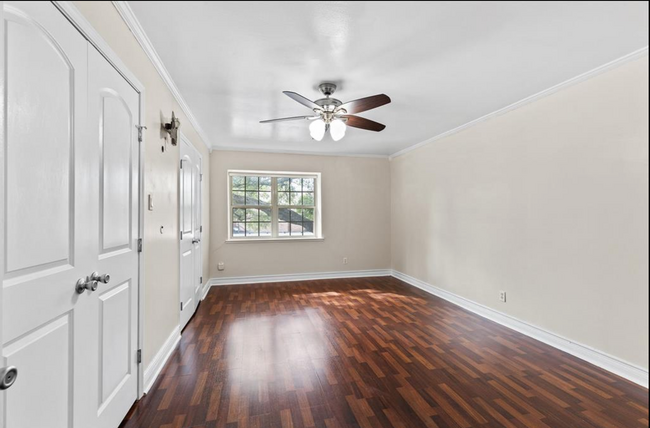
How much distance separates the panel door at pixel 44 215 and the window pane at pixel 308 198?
412 centimetres

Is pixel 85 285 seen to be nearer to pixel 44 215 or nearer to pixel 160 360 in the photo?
pixel 44 215

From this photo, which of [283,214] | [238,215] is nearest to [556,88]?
[283,214]

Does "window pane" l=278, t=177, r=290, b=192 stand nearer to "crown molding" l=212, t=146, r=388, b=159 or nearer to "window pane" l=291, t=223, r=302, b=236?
"crown molding" l=212, t=146, r=388, b=159

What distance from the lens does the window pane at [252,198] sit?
16.7 ft

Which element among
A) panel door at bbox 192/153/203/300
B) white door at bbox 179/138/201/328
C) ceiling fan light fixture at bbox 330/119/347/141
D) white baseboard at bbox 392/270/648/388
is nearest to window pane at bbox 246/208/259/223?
panel door at bbox 192/153/203/300

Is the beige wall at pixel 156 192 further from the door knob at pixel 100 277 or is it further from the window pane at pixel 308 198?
the window pane at pixel 308 198

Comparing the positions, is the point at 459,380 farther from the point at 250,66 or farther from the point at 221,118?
the point at 221,118

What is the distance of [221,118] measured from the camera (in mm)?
3377

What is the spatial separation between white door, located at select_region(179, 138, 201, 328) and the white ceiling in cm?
61

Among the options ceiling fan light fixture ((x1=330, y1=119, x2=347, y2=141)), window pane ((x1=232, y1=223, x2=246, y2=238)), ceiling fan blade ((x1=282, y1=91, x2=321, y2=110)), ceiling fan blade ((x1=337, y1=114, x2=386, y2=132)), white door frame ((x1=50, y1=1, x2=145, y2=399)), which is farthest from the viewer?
window pane ((x1=232, y1=223, x2=246, y2=238))

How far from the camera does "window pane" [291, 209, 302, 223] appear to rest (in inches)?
Answer: 208

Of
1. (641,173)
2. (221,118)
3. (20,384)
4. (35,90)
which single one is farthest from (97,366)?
(641,173)

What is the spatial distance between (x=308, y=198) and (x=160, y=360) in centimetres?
354

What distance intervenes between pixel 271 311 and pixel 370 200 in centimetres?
280
